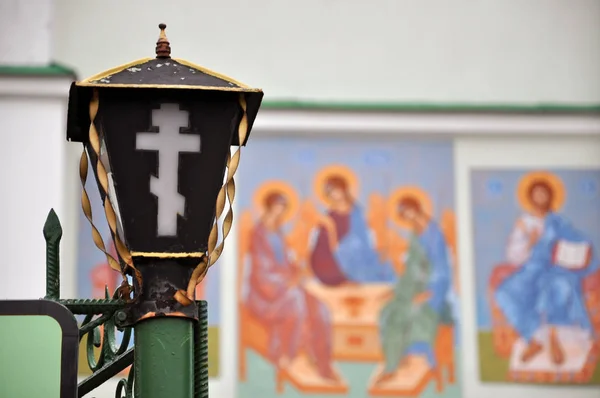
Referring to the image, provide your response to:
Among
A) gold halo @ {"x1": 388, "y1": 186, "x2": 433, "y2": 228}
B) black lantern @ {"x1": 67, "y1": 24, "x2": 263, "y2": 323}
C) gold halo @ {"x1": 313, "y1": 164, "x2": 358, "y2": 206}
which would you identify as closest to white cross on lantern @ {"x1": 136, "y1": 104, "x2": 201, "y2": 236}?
black lantern @ {"x1": 67, "y1": 24, "x2": 263, "y2": 323}

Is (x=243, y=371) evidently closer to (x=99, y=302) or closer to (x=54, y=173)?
(x=54, y=173)

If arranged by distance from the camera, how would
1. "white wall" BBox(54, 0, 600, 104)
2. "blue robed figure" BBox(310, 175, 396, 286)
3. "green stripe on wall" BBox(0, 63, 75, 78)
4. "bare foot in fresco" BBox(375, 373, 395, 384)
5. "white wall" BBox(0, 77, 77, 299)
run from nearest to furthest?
"white wall" BBox(0, 77, 77, 299) < "green stripe on wall" BBox(0, 63, 75, 78) < "bare foot in fresco" BBox(375, 373, 395, 384) < "blue robed figure" BBox(310, 175, 396, 286) < "white wall" BBox(54, 0, 600, 104)

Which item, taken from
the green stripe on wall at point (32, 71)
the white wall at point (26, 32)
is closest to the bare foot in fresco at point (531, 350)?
the green stripe on wall at point (32, 71)

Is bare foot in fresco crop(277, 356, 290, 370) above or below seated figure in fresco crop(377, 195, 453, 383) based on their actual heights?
below

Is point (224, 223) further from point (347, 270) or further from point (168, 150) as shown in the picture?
point (347, 270)

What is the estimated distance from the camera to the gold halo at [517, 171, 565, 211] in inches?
317

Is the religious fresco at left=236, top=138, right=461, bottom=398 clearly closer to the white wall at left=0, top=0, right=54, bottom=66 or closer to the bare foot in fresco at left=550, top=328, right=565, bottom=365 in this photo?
the bare foot in fresco at left=550, top=328, right=565, bottom=365

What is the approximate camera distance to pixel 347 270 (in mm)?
7840

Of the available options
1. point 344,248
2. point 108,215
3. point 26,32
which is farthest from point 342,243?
point 108,215

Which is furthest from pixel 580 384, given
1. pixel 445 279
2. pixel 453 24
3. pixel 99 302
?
pixel 99 302

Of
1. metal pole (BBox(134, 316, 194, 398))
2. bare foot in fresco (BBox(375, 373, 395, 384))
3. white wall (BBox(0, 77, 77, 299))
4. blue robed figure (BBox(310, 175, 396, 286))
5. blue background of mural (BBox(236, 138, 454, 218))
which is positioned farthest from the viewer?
blue background of mural (BBox(236, 138, 454, 218))

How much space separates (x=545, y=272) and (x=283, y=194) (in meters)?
2.03

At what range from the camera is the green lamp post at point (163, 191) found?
9.08 feet

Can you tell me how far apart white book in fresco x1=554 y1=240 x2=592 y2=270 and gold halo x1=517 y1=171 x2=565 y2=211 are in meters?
0.29
